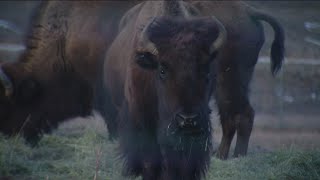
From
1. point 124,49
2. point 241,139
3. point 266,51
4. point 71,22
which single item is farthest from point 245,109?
point 266,51

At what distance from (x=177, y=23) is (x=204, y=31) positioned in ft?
0.76

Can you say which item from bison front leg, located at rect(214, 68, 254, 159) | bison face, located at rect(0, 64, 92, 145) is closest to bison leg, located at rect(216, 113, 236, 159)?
bison front leg, located at rect(214, 68, 254, 159)

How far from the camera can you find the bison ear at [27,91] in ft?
26.1

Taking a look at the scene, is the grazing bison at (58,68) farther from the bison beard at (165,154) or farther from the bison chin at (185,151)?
the bison chin at (185,151)

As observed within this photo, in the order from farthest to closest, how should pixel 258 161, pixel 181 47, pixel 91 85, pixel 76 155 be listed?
1. pixel 91 85
2. pixel 76 155
3. pixel 258 161
4. pixel 181 47

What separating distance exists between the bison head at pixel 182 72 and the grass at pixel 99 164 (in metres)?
0.81

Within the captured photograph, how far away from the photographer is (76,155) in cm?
712

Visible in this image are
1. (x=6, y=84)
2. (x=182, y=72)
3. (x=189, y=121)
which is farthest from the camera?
(x=6, y=84)

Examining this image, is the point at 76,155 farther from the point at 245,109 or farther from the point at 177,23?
the point at 177,23

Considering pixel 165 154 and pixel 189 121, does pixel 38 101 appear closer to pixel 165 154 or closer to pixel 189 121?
pixel 165 154

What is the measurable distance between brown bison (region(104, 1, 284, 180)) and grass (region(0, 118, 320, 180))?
0.47m

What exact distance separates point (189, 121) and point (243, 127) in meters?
2.97

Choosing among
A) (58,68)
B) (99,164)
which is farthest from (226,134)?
(58,68)

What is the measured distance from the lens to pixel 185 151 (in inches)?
201
